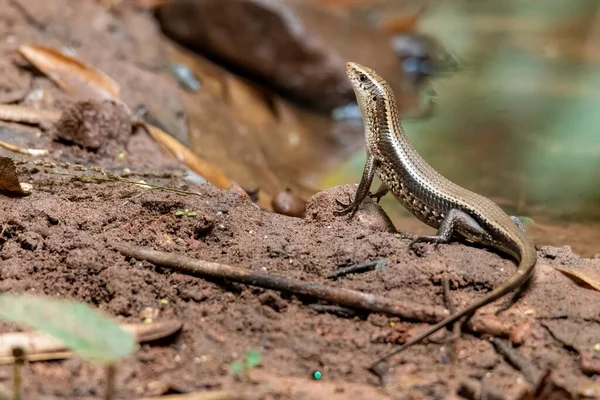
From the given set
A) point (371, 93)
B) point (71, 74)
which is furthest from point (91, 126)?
point (371, 93)

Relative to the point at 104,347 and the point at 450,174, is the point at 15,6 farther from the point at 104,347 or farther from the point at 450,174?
the point at 104,347

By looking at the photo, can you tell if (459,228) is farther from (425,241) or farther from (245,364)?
(245,364)

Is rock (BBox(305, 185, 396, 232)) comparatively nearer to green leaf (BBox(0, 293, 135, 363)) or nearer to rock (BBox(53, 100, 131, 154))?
rock (BBox(53, 100, 131, 154))

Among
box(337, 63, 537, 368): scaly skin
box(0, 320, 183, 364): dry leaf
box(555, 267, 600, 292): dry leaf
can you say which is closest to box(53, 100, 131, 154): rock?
box(337, 63, 537, 368): scaly skin

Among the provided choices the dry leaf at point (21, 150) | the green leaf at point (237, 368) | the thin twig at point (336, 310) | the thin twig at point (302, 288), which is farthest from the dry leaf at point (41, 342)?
the dry leaf at point (21, 150)

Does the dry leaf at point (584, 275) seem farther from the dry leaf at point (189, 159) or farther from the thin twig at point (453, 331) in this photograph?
the dry leaf at point (189, 159)

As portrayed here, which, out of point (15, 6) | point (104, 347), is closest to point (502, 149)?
point (15, 6)
